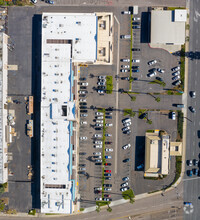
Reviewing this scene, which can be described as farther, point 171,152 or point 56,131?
point 171,152

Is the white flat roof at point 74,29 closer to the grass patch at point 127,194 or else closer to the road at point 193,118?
the road at point 193,118

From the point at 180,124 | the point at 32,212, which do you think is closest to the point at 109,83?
the point at 180,124

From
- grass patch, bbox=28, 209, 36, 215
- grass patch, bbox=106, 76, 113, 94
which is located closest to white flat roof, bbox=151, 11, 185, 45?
grass patch, bbox=106, 76, 113, 94

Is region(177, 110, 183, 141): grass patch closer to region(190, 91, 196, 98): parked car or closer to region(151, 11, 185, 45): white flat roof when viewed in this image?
region(190, 91, 196, 98): parked car

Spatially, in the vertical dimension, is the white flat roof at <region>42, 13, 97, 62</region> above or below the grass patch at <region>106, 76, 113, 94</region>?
above

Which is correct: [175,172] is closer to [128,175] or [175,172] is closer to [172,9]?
[128,175]

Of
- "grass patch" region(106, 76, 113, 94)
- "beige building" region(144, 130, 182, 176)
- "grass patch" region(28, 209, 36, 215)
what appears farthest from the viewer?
"grass patch" region(28, 209, 36, 215)

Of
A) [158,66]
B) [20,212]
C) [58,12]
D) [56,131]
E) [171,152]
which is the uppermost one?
[58,12]

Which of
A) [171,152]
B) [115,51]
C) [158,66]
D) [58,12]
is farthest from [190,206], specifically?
[58,12]
